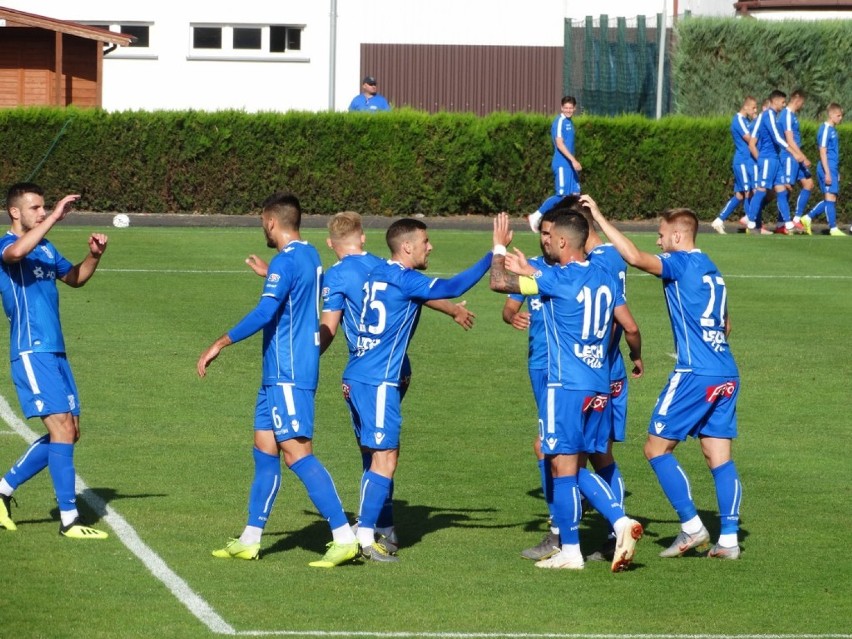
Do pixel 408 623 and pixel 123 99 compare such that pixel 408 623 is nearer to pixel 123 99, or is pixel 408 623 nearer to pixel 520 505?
pixel 520 505

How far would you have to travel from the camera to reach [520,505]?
10.2 metres

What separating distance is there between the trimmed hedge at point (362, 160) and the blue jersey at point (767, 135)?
2598mm

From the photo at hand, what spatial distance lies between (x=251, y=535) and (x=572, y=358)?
6.64 ft

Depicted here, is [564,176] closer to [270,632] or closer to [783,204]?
[783,204]

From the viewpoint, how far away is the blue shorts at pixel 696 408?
8898mm

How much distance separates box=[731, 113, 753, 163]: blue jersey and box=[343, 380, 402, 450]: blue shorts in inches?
809

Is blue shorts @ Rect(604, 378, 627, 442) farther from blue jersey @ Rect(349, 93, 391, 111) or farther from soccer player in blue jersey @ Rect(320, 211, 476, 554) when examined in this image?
blue jersey @ Rect(349, 93, 391, 111)

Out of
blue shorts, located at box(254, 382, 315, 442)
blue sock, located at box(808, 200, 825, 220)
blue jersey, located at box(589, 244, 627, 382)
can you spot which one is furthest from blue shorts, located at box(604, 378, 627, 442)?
blue sock, located at box(808, 200, 825, 220)

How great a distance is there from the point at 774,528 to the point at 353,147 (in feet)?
68.3

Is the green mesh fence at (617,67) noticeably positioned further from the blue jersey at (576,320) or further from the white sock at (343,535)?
the white sock at (343,535)

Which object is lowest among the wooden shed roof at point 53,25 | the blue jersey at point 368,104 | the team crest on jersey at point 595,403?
the team crest on jersey at point 595,403

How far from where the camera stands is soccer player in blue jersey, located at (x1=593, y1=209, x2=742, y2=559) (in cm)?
890

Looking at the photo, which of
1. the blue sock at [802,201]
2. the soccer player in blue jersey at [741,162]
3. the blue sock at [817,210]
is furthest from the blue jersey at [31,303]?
the blue sock at [817,210]

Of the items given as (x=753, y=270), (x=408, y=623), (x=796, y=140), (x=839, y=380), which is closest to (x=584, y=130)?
(x=796, y=140)
